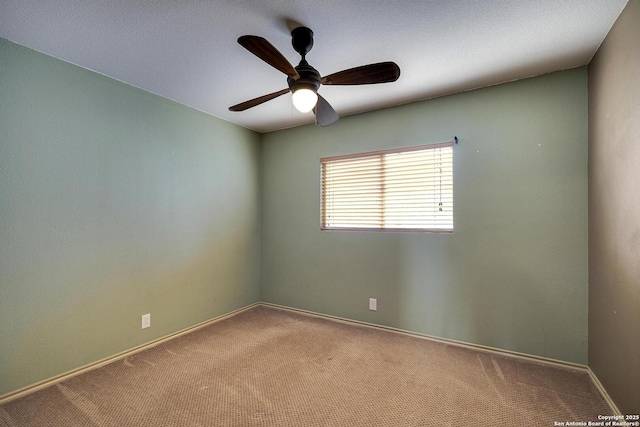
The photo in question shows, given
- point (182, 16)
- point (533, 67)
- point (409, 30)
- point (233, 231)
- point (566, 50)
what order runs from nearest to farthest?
point (182, 16) → point (409, 30) → point (566, 50) → point (533, 67) → point (233, 231)

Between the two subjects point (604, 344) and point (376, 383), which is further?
point (376, 383)

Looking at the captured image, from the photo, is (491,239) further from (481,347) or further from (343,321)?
(343,321)

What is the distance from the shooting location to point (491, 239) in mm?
2492

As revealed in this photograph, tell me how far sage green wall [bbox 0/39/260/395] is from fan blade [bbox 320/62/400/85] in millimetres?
1845

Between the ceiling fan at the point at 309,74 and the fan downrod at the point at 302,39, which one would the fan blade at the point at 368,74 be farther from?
the fan downrod at the point at 302,39

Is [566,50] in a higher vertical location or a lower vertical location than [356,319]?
higher

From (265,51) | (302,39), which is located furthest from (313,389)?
(302,39)

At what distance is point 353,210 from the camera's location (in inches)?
129

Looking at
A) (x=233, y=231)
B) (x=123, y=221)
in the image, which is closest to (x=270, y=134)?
(x=233, y=231)

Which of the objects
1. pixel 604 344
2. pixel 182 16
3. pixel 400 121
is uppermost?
pixel 182 16

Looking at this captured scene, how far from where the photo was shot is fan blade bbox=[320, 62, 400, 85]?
156 cm

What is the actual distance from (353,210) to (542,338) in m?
1.96

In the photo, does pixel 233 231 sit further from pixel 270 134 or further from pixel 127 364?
pixel 127 364

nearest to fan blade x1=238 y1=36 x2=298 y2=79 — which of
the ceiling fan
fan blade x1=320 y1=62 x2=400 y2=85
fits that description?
the ceiling fan
